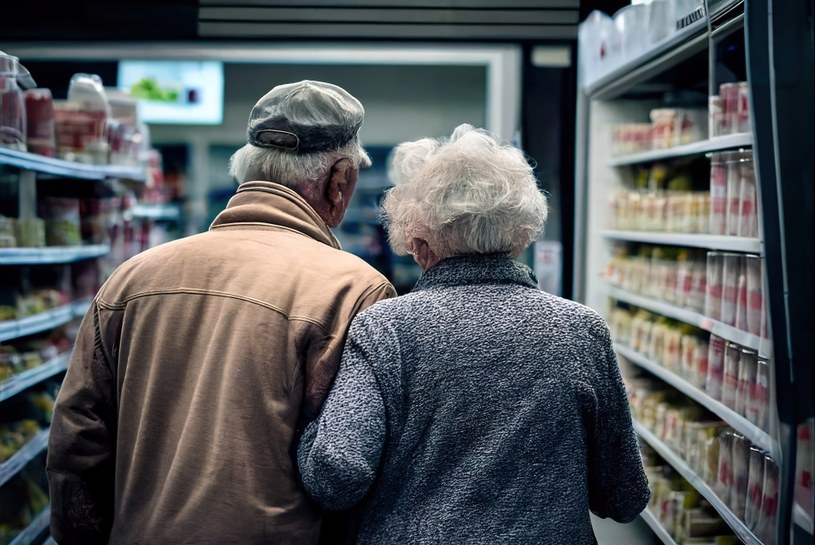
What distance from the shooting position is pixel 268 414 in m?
1.68

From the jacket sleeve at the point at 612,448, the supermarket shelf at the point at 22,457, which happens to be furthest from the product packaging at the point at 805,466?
the supermarket shelf at the point at 22,457

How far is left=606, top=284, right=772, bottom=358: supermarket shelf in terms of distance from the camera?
2.44 m

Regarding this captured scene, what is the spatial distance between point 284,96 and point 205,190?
6.63 meters

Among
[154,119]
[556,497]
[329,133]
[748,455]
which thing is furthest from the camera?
[154,119]

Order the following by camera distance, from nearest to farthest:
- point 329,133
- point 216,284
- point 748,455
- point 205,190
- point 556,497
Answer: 1. point 556,497
2. point 216,284
3. point 329,133
4. point 748,455
5. point 205,190

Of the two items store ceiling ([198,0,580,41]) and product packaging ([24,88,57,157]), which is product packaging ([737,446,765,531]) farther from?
product packaging ([24,88,57,157])

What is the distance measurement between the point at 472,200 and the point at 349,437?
20.3 inches

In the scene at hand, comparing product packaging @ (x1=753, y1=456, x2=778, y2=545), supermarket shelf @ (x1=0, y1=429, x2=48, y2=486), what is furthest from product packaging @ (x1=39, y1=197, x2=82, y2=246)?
product packaging @ (x1=753, y1=456, x2=778, y2=545)

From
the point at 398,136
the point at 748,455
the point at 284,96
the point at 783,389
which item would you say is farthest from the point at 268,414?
the point at 398,136

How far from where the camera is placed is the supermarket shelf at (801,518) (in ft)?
6.11

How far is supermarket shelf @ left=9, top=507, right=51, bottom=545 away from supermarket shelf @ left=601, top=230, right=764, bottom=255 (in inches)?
108

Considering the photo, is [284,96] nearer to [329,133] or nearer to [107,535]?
[329,133]

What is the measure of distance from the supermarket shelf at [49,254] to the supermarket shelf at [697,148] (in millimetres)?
2589

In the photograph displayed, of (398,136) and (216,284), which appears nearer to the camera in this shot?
(216,284)
